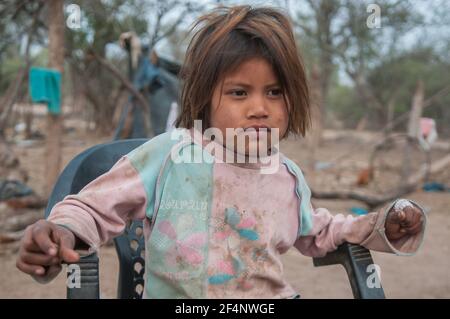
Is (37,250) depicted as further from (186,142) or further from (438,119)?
(438,119)

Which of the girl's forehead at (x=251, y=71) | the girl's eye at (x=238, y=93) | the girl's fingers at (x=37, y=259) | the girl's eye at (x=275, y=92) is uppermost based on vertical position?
the girl's forehead at (x=251, y=71)

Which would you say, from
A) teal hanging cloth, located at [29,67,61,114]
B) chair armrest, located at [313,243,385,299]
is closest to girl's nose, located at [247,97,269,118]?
chair armrest, located at [313,243,385,299]

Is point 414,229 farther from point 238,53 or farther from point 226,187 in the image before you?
point 238,53

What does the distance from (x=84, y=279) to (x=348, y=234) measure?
2.13 feet

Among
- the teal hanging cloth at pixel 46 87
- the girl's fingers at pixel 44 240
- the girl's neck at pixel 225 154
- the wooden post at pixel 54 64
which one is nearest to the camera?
the girl's fingers at pixel 44 240

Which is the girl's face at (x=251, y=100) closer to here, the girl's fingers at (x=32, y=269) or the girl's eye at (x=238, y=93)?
the girl's eye at (x=238, y=93)

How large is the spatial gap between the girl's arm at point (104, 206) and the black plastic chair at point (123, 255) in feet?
0.22

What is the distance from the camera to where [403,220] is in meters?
1.14

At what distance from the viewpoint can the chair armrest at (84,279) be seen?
3.08ft

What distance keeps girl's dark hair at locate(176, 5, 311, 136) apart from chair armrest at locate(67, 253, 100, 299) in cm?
46

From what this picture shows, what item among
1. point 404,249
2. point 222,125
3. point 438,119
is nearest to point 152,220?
point 222,125

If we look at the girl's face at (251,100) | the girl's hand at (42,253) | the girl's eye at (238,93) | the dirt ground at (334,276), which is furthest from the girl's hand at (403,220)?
the dirt ground at (334,276)

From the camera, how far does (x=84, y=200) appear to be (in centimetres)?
105

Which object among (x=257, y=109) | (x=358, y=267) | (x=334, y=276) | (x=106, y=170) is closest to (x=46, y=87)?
(x=106, y=170)
